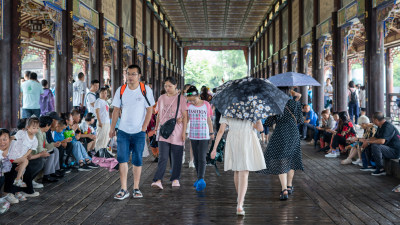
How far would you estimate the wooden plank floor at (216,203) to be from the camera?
12.8ft

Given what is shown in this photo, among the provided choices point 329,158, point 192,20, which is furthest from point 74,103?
point 192,20

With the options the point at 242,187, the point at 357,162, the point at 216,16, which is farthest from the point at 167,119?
the point at 216,16

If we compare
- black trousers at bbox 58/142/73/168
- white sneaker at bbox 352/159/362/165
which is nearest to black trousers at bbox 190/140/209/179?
black trousers at bbox 58/142/73/168

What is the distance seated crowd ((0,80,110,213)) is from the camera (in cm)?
454

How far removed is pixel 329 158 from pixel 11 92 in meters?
5.86

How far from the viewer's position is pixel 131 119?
185 inches

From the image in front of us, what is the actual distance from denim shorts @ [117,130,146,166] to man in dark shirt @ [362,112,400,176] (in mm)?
3508

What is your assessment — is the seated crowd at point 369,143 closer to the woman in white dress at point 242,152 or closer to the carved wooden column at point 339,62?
the woman in white dress at point 242,152

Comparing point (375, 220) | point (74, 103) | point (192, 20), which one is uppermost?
point (192, 20)

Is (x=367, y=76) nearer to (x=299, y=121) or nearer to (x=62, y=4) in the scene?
(x=299, y=121)

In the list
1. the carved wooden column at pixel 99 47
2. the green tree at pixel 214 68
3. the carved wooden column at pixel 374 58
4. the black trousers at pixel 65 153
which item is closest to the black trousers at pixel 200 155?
the black trousers at pixel 65 153

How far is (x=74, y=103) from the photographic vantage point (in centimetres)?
991

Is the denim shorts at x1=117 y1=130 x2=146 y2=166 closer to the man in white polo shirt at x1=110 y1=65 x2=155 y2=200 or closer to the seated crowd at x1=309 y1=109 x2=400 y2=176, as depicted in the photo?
the man in white polo shirt at x1=110 y1=65 x2=155 y2=200

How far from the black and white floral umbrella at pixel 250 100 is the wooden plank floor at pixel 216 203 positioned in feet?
3.28
